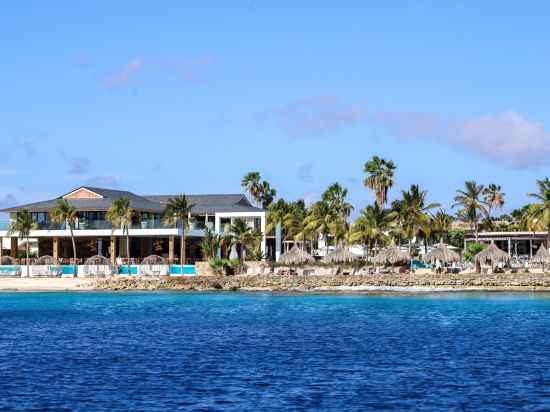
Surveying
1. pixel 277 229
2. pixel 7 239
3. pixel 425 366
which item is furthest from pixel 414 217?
pixel 425 366

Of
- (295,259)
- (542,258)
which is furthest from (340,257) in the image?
(542,258)

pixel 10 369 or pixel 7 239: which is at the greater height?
pixel 7 239

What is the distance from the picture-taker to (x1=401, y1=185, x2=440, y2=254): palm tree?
80.1 meters

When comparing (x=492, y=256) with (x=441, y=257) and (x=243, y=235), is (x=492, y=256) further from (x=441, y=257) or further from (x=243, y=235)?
(x=243, y=235)

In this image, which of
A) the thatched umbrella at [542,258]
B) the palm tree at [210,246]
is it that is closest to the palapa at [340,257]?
the palm tree at [210,246]

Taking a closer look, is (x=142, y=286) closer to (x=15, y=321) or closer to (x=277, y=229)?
(x=277, y=229)

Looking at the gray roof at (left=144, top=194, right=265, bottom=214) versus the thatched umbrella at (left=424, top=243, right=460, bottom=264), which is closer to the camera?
the thatched umbrella at (left=424, top=243, right=460, bottom=264)

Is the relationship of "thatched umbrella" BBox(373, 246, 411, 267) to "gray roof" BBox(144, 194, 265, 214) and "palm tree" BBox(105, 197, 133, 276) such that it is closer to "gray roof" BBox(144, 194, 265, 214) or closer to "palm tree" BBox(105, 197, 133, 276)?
"gray roof" BBox(144, 194, 265, 214)

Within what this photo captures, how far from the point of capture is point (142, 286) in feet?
243

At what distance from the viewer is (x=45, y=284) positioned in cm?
7544

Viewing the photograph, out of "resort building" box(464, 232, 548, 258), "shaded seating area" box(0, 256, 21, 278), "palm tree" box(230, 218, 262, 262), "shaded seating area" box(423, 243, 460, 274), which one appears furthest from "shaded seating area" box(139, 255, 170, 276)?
"resort building" box(464, 232, 548, 258)

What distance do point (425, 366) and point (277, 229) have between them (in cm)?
5928

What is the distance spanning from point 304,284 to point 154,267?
1404cm

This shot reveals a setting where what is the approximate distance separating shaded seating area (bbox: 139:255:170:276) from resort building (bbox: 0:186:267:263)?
2.59m
